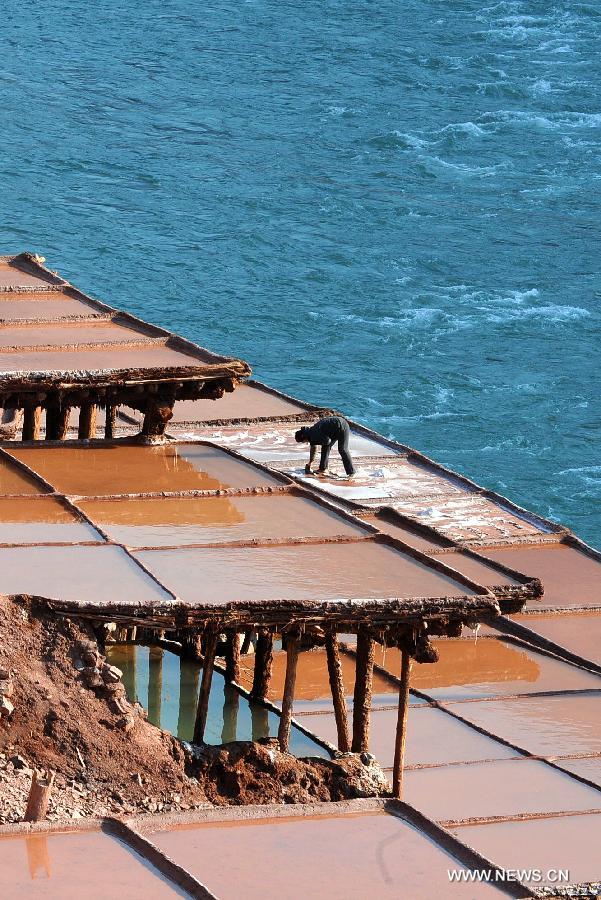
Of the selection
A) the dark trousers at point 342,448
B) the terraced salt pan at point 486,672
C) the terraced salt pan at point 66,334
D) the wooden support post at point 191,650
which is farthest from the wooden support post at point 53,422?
the dark trousers at point 342,448

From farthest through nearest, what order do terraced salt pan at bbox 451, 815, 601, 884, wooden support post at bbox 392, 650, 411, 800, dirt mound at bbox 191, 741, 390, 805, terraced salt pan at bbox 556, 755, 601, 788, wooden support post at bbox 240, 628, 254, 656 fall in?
wooden support post at bbox 240, 628, 254, 656, terraced salt pan at bbox 556, 755, 601, 788, wooden support post at bbox 392, 650, 411, 800, terraced salt pan at bbox 451, 815, 601, 884, dirt mound at bbox 191, 741, 390, 805

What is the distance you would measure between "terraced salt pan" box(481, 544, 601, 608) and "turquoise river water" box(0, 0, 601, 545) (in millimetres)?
15798

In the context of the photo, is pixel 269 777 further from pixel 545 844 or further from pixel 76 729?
pixel 545 844

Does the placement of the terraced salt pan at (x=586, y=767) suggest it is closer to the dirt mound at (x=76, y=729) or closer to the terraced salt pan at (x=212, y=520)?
the terraced salt pan at (x=212, y=520)

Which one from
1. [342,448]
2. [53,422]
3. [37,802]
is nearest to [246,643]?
[53,422]

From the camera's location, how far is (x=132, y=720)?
11.8 m

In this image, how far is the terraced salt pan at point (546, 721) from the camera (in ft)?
50.2

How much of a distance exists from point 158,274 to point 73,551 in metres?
41.6

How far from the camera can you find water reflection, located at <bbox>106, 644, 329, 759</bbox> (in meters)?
14.8

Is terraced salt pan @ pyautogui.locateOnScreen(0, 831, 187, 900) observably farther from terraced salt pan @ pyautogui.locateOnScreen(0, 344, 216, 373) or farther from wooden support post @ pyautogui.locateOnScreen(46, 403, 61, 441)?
wooden support post @ pyautogui.locateOnScreen(46, 403, 61, 441)

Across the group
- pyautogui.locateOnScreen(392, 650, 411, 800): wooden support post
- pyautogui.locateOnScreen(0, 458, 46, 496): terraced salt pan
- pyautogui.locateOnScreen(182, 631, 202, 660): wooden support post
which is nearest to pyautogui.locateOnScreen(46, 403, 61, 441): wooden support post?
pyautogui.locateOnScreen(0, 458, 46, 496): terraced salt pan

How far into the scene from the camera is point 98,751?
11492mm

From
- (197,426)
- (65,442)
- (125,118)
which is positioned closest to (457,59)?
(125,118)

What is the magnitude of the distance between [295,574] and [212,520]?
185 cm
